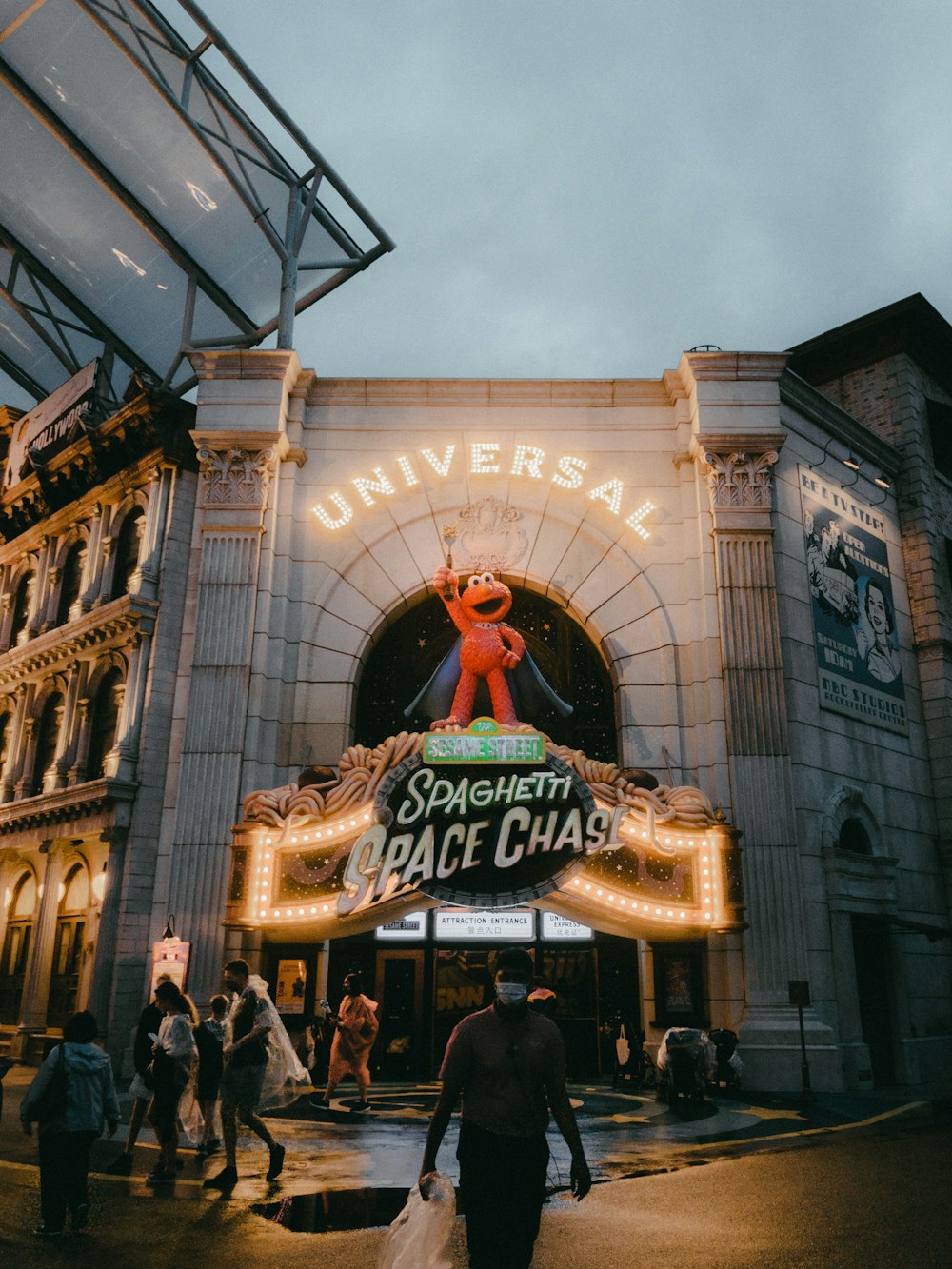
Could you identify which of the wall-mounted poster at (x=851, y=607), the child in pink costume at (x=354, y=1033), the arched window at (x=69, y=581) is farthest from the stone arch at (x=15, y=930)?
the wall-mounted poster at (x=851, y=607)

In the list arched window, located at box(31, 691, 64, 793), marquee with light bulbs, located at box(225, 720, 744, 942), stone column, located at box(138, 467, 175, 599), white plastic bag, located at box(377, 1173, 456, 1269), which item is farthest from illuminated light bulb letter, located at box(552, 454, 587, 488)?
white plastic bag, located at box(377, 1173, 456, 1269)

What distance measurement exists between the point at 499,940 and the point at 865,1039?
7.47 m

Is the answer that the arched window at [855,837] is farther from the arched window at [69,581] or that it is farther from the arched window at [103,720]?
the arched window at [69,581]

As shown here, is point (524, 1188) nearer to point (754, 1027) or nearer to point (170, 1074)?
point (170, 1074)

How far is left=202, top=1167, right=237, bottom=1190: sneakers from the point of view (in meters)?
8.77

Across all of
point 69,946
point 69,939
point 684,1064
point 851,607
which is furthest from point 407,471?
point 69,946

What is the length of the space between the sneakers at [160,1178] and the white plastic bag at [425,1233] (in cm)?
535

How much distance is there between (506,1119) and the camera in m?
4.72

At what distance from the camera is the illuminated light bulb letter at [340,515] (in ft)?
63.8

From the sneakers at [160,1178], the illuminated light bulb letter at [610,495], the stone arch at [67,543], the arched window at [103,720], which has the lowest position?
the sneakers at [160,1178]

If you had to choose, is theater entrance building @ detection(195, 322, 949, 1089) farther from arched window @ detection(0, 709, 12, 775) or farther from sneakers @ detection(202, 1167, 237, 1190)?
arched window @ detection(0, 709, 12, 775)

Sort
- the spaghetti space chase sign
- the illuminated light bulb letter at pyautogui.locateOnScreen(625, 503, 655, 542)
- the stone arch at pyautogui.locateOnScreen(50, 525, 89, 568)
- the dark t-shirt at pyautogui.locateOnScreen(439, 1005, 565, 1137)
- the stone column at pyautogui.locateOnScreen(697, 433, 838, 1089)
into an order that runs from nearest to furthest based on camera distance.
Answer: the dark t-shirt at pyautogui.locateOnScreen(439, 1005, 565, 1137)
the spaghetti space chase sign
the stone column at pyautogui.locateOnScreen(697, 433, 838, 1089)
the illuminated light bulb letter at pyautogui.locateOnScreen(625, 503, 655, 542)
the stone arch at pyautogui.locateOnScreen(50, 525, 89, 568)

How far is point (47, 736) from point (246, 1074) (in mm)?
18222

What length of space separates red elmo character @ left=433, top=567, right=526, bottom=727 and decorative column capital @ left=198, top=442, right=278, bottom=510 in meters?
4.26
